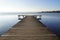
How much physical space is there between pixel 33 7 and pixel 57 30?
94cm

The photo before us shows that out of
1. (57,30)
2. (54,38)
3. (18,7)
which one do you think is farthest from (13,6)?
(57,30)

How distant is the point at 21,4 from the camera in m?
1.79

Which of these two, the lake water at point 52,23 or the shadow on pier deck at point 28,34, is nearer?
the shadow on pier deck at point 28,34

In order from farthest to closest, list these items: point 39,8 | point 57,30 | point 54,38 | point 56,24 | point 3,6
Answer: point 56,24 → point 57,30 → point 39,8 → point 3,6 → point 54,38

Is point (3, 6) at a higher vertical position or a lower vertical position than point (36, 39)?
higher

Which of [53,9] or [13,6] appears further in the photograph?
[53,9]

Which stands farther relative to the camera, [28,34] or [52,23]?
[52,23]

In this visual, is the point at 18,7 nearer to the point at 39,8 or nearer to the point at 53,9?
the point at 39,8

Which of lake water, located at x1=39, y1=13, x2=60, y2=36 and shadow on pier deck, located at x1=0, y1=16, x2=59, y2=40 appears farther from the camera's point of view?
lake water, located at x1=39, y1=13, x2=60, y2=36

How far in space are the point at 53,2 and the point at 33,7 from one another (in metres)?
0.22

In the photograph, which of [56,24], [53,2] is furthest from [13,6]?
[56,24]

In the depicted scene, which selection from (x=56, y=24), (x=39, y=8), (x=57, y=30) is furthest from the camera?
(x=56, y=24)

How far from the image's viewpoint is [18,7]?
181 cm

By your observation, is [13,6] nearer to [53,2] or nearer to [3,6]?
[3,6]
